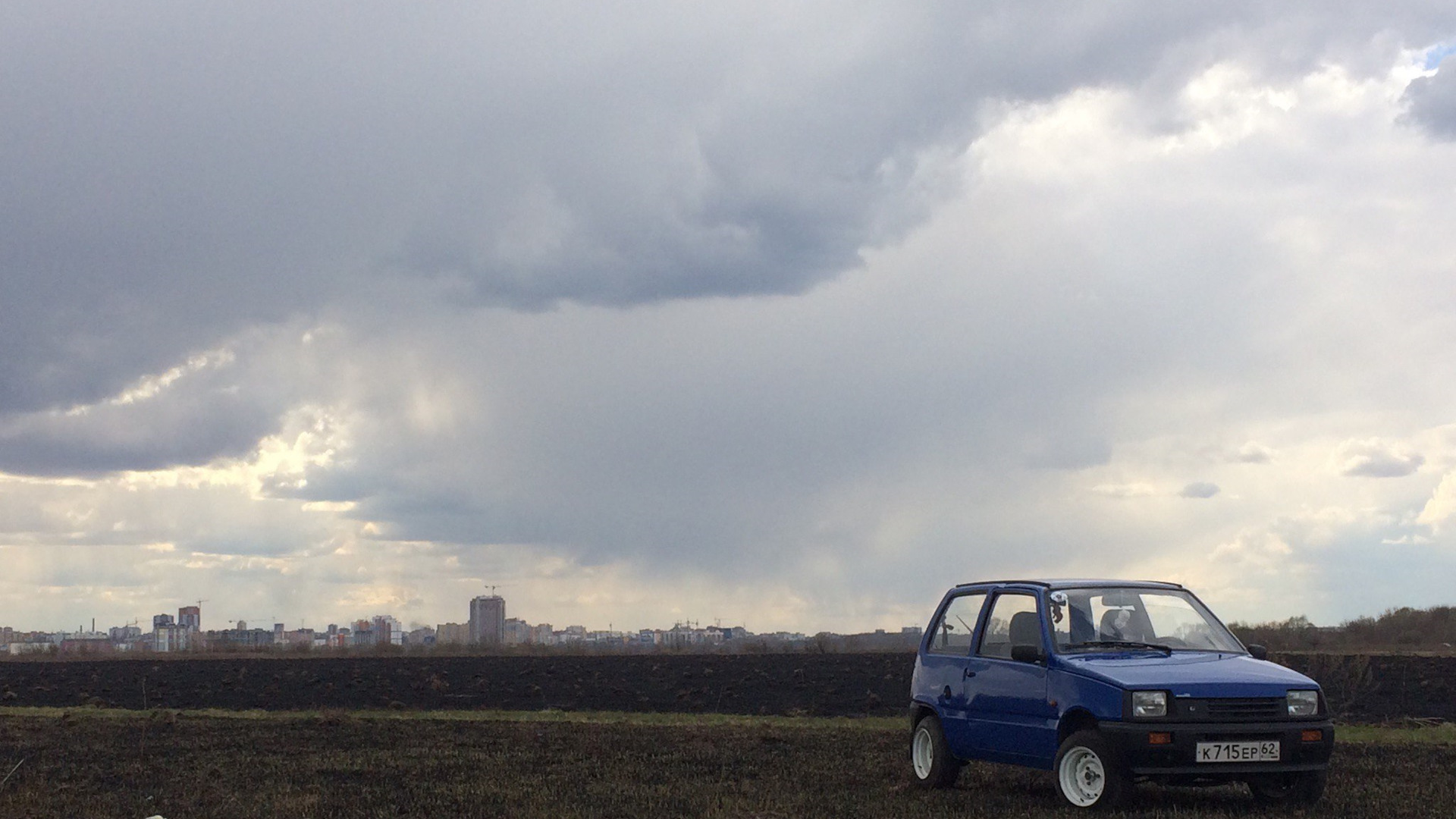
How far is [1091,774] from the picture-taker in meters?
11.4

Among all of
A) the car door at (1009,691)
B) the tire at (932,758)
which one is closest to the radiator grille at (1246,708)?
the car door at (1009,691)

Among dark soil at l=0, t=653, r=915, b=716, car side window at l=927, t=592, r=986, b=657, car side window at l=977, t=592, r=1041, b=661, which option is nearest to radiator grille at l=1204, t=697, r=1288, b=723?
car side window at l=977, t=592, r=1041, b=661

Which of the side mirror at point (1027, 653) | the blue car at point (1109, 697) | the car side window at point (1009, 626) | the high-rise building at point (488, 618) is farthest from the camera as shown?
the high-rise building at point (488, 618)

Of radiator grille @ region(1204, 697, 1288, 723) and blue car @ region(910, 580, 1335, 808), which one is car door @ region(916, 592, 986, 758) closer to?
blue car @ region(910, 580, 1335, 808)

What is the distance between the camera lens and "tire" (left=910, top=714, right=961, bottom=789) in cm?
1366

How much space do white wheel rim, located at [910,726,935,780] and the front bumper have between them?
10.1 feet

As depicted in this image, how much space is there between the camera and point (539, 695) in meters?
38.1

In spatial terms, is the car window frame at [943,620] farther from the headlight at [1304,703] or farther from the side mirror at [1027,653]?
the headlight at [1304,703]

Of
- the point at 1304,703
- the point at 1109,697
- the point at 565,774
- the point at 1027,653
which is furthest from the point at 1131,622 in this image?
the point at 565,774

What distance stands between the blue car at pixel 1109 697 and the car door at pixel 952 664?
0.06 ft

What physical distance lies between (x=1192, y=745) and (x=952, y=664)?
10.7ft

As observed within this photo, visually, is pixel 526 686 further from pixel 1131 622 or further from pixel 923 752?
pixel 1131 622

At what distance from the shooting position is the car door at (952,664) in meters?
13.5

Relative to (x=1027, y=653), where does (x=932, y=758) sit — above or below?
Answer: below
